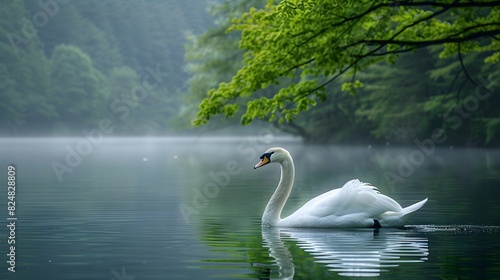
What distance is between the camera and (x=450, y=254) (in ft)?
42.1

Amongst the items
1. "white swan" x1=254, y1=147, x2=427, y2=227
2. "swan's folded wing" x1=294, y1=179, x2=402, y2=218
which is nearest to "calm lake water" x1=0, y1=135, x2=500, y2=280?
"white swan" x1=254, y1=147, x2=427, y2=227

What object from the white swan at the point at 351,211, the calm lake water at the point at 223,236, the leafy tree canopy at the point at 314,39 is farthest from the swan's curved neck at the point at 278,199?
the leafy tree canopy at the point at 314,39

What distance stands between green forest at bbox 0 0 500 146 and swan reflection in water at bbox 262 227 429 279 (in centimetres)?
621

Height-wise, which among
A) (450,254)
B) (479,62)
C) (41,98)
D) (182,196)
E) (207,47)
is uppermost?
(41,98)

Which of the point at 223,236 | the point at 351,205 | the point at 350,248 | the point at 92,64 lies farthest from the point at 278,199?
the point at 92,64

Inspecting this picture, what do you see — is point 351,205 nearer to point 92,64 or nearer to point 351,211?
point 351,211

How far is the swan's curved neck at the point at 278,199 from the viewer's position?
16812 mm

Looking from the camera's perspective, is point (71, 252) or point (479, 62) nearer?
point (71, 252)

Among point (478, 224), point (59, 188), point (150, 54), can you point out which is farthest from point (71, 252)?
point (150, 54)

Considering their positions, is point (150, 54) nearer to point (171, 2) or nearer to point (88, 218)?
point (171, 2)

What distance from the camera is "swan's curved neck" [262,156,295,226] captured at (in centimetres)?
1681

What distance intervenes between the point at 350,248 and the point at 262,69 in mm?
9445

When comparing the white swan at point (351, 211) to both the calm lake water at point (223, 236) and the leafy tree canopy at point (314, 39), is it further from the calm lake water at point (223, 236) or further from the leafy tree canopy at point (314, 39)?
the leafy tree canopy at point (314, 39)

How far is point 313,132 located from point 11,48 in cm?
6026
